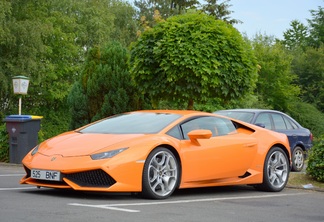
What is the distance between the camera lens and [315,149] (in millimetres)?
11719

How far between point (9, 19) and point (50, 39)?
10.7 metres

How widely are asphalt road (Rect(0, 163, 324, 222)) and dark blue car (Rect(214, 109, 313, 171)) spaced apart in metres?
5.96

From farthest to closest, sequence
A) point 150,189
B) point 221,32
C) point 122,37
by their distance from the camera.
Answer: point 122,37 < point 221,32 < point 150,189

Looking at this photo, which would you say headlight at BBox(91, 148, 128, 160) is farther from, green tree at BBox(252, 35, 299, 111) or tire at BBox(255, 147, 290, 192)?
green tree at BBox(252, 35, 299, 111)

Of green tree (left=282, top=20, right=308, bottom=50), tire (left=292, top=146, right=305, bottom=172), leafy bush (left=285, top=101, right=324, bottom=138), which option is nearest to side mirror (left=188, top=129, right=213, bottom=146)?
tire (left=292, top=146, right=305, bottom=172)

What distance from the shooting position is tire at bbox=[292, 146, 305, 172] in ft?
56.4

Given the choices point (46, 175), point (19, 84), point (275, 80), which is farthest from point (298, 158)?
point (275, 80)

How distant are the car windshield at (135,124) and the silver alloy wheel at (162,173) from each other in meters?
0.45

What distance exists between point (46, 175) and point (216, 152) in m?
2.45

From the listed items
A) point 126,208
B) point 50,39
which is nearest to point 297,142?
point 126,208

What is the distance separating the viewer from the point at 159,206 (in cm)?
813

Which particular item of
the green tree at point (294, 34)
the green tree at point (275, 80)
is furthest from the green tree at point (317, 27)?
the green tree at point (275, 80)

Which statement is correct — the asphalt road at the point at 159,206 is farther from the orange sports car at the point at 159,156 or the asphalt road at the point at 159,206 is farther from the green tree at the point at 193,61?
the green tree at the point at 193,61

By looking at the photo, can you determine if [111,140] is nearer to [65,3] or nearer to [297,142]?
[297,142]
